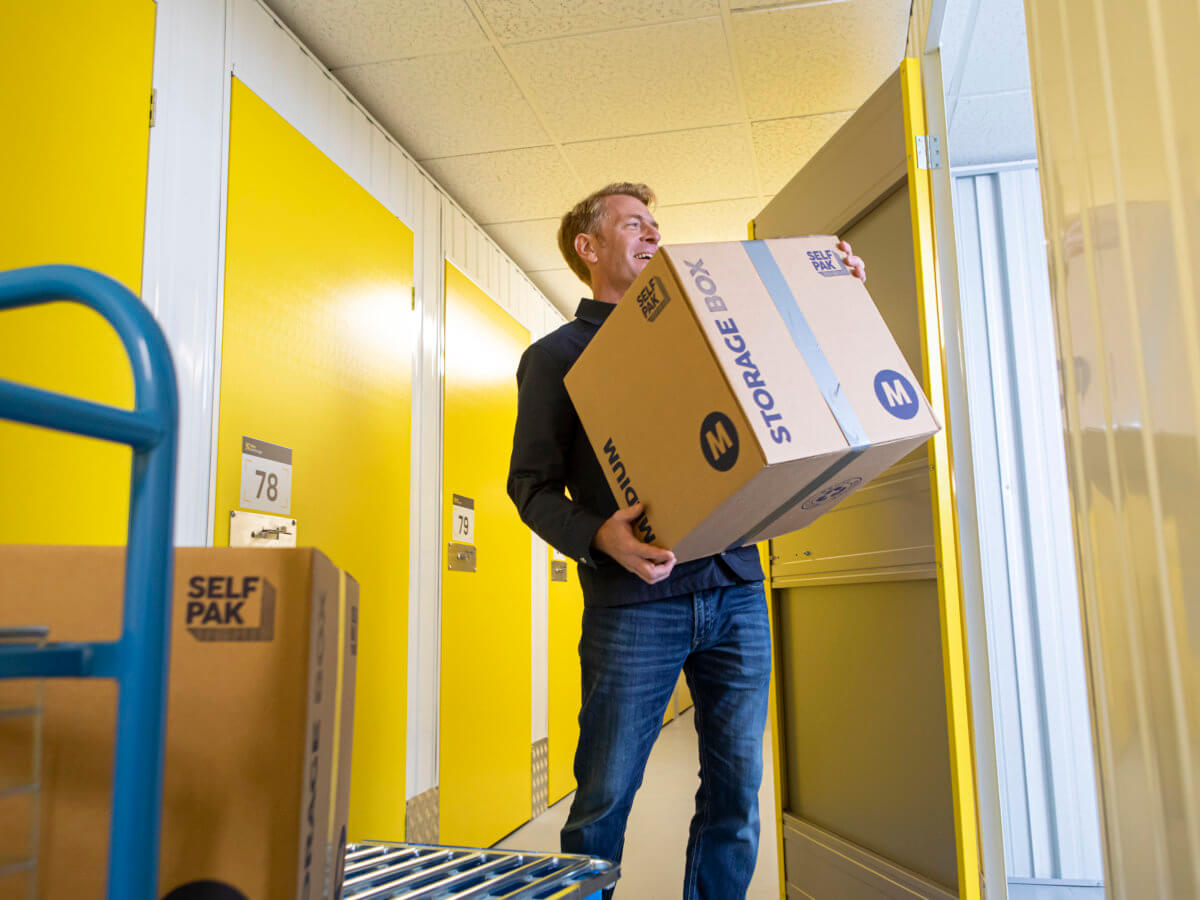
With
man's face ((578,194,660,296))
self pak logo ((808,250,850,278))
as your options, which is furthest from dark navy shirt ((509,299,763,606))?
self pak logo ((808,250,850,278))

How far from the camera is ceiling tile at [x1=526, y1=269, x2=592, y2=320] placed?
4121mm

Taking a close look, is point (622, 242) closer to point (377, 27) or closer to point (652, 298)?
point (652, 298)

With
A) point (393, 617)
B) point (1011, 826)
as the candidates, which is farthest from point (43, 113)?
point (1011, 826)

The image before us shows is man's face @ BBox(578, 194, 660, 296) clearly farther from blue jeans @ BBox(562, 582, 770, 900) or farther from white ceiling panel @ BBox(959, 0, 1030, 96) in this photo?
white ceiling panel @ BBox(959, 0, 1030, 96)

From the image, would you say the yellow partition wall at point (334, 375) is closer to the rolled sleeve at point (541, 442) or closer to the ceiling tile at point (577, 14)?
the ceiling tile at point (577, 14)

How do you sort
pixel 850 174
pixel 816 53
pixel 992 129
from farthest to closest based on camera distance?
pixel 992 129, pixel 816 53, pixel 850 174

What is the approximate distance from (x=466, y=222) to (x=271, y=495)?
5.58 ft

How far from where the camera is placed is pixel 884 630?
1849 millimetres

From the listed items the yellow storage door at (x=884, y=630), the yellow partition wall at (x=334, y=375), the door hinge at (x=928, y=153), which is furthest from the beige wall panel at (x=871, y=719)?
the yellow partition wall at (x=334, y=375)

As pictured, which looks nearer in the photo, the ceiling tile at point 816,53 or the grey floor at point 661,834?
the ceiling tile at point 816,53

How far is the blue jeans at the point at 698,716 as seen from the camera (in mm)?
1418

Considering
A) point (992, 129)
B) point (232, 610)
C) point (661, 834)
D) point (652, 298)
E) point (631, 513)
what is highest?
point (992, 129)

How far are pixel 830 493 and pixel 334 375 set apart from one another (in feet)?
5.02

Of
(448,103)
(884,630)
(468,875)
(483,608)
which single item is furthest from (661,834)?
(448,103)
